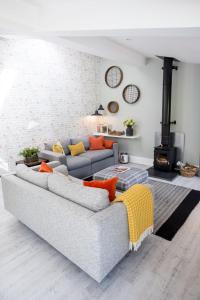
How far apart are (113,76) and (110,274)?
507 centimetres

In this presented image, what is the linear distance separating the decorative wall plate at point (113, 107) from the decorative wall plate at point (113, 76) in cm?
47

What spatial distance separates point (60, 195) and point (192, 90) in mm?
3968

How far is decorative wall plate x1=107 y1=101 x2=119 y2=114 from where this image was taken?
6.02m

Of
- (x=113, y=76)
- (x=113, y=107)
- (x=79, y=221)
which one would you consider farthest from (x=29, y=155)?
(x=113, y=76)

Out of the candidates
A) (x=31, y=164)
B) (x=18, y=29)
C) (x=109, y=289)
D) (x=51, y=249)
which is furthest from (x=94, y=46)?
(x=109, y=289)

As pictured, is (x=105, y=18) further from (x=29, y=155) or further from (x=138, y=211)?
(x=29, y=155)

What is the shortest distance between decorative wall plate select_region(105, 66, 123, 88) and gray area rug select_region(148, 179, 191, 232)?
9.66 feet

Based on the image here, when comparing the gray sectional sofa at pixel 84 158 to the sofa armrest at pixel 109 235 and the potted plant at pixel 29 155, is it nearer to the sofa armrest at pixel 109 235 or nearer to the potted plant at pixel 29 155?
the potted plant at pixel 29 155

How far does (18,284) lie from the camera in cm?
200

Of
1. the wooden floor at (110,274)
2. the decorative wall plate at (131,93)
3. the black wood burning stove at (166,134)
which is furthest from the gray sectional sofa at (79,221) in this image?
the decorative wall plate at (131,93)

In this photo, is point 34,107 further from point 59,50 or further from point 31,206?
point 31,206

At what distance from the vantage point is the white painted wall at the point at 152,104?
479 centimetres

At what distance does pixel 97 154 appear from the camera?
4.96 m

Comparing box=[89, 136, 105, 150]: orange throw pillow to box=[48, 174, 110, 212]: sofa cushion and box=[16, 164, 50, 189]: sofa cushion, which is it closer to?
box=[16, 164, 50, 189]: sofa cushion
